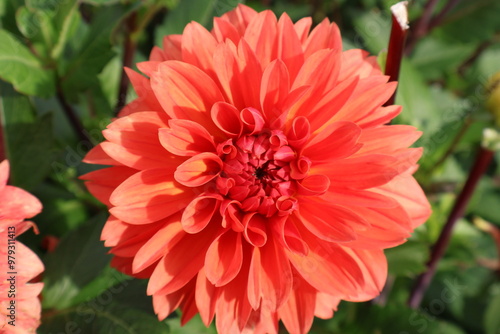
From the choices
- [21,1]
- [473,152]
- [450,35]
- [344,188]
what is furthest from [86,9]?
[473,152]

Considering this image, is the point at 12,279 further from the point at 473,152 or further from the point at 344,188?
the point at 473,152

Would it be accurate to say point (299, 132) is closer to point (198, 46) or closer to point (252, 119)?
point (252, 119)

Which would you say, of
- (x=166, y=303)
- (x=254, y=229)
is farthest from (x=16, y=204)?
(x=254, y=229)

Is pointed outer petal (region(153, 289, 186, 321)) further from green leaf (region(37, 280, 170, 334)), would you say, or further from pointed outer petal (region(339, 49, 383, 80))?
pointed outer petal (region(339, 49, 383, 80))

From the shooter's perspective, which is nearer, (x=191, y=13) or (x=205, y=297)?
(x=205, y=297)

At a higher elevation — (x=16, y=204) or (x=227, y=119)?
(x=227, y=119)

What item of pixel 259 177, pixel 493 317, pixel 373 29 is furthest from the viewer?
pixel 373 29

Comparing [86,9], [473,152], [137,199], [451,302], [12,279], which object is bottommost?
[451,302]

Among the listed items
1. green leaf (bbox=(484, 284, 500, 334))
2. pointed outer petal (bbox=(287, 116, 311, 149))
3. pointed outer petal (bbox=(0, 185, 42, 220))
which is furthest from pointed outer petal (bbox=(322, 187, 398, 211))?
green leaf (bbox=(484, 284, 500, 334))
